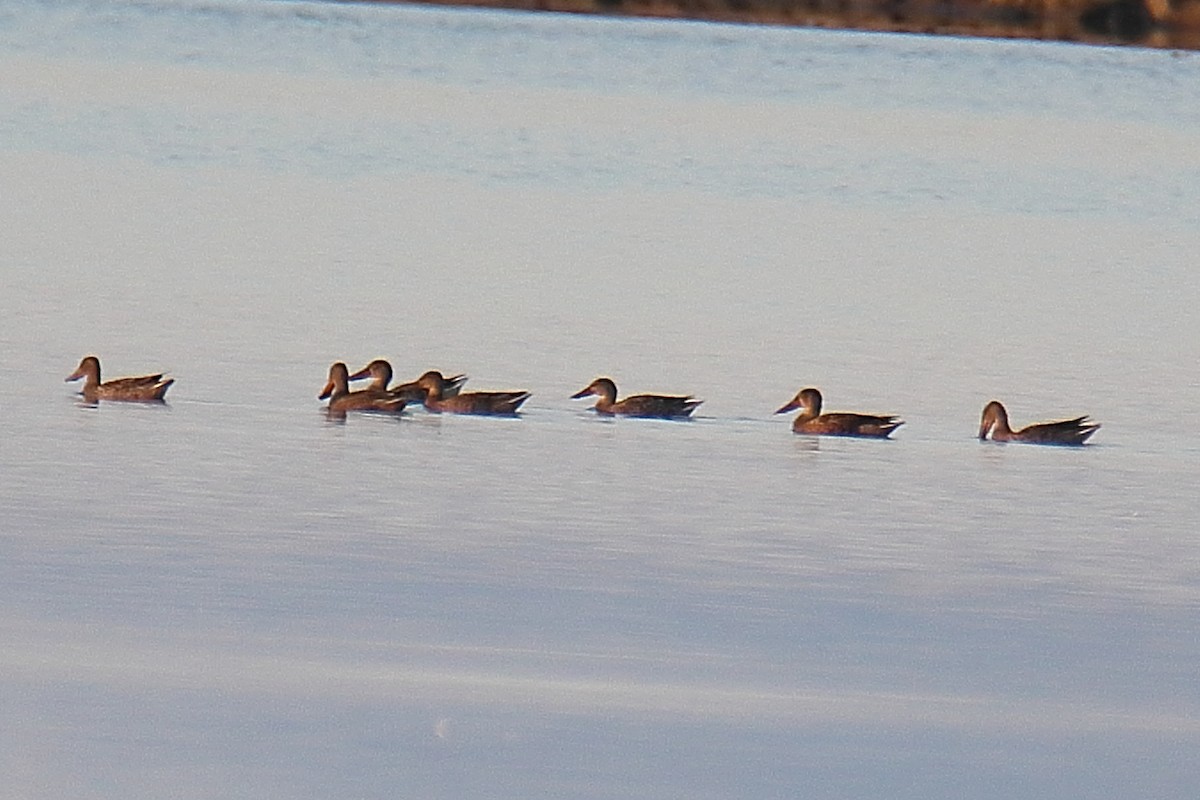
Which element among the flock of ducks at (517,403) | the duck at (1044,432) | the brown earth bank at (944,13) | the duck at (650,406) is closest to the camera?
the flock of ducks at (517,403)

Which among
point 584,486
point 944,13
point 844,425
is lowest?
point 584,486

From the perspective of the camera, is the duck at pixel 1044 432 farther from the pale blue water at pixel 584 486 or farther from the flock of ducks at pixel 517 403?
the pale blue water at pixel 584 486

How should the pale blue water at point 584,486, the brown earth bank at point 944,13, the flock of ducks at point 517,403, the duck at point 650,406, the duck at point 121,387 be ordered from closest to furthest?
the pale blue water at point 584,486 → the duck at point 121,387 → the flock of ducks at point 517,403 → the duck at point 650,406 → the brown earth bank at point 944,13

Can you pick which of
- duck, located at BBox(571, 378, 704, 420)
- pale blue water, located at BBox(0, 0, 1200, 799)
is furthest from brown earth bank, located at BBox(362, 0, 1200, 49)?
duck, located at BBox(571, 378, 704, 420)

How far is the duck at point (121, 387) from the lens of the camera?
12.4 metres

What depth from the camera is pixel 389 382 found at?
13570 mm

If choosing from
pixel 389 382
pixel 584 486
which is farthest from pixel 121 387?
pixel 584 486

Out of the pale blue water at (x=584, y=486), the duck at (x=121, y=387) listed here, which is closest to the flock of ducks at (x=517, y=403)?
the duck at (x=121, y=387)

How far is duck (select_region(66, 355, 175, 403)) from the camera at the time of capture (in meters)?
12.4

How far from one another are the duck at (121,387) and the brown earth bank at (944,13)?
44.4 meters

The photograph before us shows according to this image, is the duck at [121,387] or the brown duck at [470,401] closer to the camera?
the duck at [121,387]

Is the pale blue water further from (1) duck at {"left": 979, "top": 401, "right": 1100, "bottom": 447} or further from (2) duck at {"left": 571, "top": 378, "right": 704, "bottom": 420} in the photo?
(1) duck at {"left": 979, "top": 401, "right": 1100, "bottom": 447}

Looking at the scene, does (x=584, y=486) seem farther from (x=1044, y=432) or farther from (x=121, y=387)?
(x=1044, y=432)

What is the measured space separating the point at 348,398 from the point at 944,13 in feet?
161
